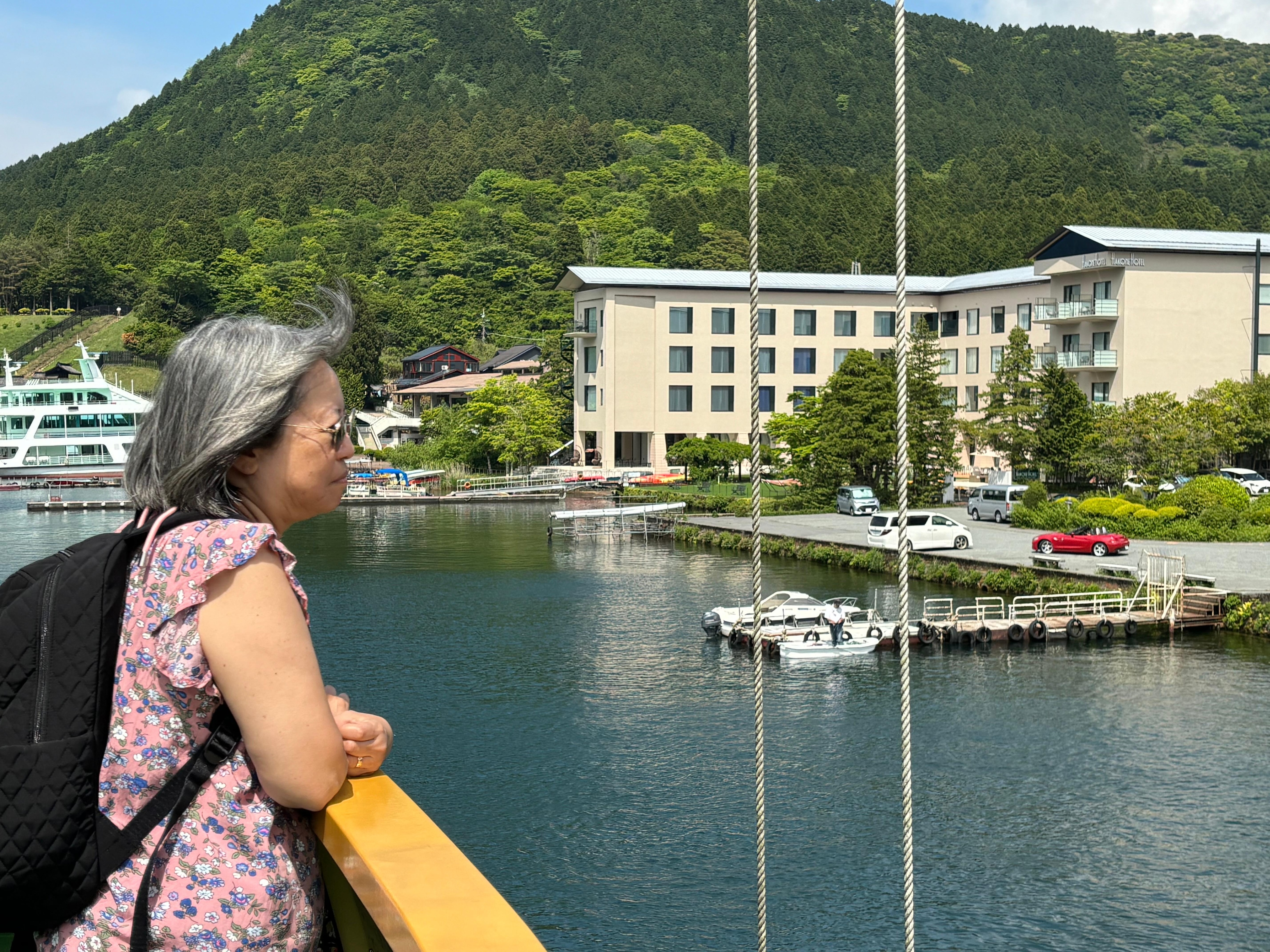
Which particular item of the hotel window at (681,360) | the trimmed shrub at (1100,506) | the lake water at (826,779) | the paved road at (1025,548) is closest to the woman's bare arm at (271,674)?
the lake water at (826,779)

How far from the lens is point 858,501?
4022 cm

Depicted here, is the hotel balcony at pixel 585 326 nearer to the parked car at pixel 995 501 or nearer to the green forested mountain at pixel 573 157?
the green forested mountain at pixel 573 157

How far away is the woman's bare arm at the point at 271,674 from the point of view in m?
1.64

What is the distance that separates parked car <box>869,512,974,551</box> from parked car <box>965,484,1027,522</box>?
547 centimetres

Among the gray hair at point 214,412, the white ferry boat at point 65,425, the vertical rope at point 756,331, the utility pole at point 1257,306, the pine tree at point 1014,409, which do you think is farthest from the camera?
the white ferry boat at point 65,425

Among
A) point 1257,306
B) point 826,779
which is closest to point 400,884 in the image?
point 826,779

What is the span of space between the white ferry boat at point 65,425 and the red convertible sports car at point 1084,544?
4667 centimetres

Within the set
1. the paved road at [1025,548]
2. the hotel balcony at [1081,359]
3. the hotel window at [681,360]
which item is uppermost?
the hotel window at [681,360]

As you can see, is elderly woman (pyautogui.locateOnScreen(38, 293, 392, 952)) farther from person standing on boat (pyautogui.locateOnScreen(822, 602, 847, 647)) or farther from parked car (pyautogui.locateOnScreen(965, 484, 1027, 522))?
parked car (pyautogui.locateOnScreen(965, 484, 1027, 522))

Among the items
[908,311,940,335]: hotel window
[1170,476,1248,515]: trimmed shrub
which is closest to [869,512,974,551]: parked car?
[1170,476,1248,515]: trimmed shrub

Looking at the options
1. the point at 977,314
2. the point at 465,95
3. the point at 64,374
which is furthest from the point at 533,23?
the point at 977,314

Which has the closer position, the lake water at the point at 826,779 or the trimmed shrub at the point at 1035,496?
the lake water at the point at 826,779

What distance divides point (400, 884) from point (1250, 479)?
42.8 meters

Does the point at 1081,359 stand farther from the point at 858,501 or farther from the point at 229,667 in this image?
the point at 229,667
